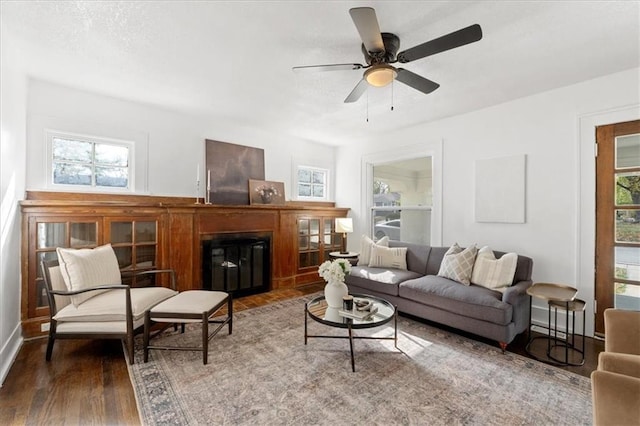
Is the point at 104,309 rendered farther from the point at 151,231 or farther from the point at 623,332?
the point at 623,332

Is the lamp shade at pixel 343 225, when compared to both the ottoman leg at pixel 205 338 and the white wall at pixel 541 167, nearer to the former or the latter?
the white wall at pixel 541 167

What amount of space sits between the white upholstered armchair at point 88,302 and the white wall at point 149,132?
122 cm

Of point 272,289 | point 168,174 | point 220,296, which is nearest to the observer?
point 220,296

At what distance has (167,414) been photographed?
178 centimetres

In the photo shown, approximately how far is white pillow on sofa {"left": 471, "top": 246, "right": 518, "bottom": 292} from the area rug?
0.66m

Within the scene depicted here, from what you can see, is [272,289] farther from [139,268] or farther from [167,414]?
[167,414]

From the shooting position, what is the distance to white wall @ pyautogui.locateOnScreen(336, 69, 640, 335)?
117 inches

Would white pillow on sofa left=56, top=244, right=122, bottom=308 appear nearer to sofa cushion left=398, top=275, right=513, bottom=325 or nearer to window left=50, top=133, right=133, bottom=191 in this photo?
window left=50, top=133, right=133, bottom=191

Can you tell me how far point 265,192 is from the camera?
187 inches

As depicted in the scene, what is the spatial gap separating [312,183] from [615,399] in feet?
16.0

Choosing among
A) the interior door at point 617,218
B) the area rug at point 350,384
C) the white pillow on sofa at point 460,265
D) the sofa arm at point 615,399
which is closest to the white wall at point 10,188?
the area rug at point 350,384

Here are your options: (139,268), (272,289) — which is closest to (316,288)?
(272,289)

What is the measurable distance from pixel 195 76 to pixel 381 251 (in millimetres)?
3176

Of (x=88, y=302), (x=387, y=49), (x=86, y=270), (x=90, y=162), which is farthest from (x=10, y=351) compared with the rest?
(x=387, y=49)
